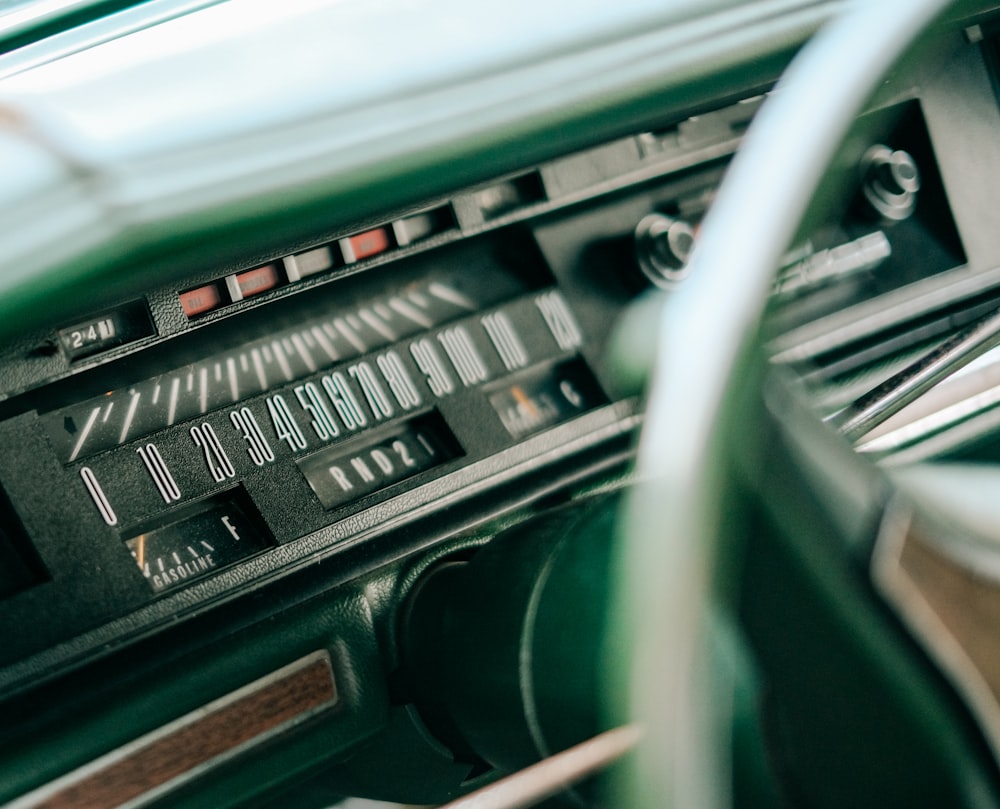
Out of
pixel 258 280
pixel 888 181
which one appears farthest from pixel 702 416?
pixel 888 181

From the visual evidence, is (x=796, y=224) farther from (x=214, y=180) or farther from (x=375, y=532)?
(x=375, y=532)

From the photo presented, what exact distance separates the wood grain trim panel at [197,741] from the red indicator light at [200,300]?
28 centimetres

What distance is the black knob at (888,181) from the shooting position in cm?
111

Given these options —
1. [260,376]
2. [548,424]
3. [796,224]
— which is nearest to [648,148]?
[548,424]

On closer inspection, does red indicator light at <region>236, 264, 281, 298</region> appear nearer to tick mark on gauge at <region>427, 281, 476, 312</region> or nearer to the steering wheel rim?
tick mark on gauge at <region>427, 281, 476, 312</region>

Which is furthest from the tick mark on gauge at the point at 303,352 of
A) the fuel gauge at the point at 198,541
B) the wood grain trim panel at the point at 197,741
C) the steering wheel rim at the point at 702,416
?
the steering wheel rim at the point at 702,416

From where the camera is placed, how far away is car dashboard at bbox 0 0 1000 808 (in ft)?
1.95

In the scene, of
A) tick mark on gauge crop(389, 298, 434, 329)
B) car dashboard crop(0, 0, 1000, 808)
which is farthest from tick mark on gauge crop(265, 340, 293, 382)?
tick mark on gauge crop(389, 298, 434, 329)

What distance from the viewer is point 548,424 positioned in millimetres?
1029

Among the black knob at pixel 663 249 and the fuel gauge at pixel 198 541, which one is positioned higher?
the black knob at pixel 663 249

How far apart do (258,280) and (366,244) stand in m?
0.09

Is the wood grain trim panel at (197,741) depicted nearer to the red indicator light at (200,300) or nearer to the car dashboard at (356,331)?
the car dashboard at (356,331)

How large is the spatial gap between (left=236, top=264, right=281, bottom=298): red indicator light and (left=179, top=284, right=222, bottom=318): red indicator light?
0.02 meters

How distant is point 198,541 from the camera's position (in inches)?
34.5
